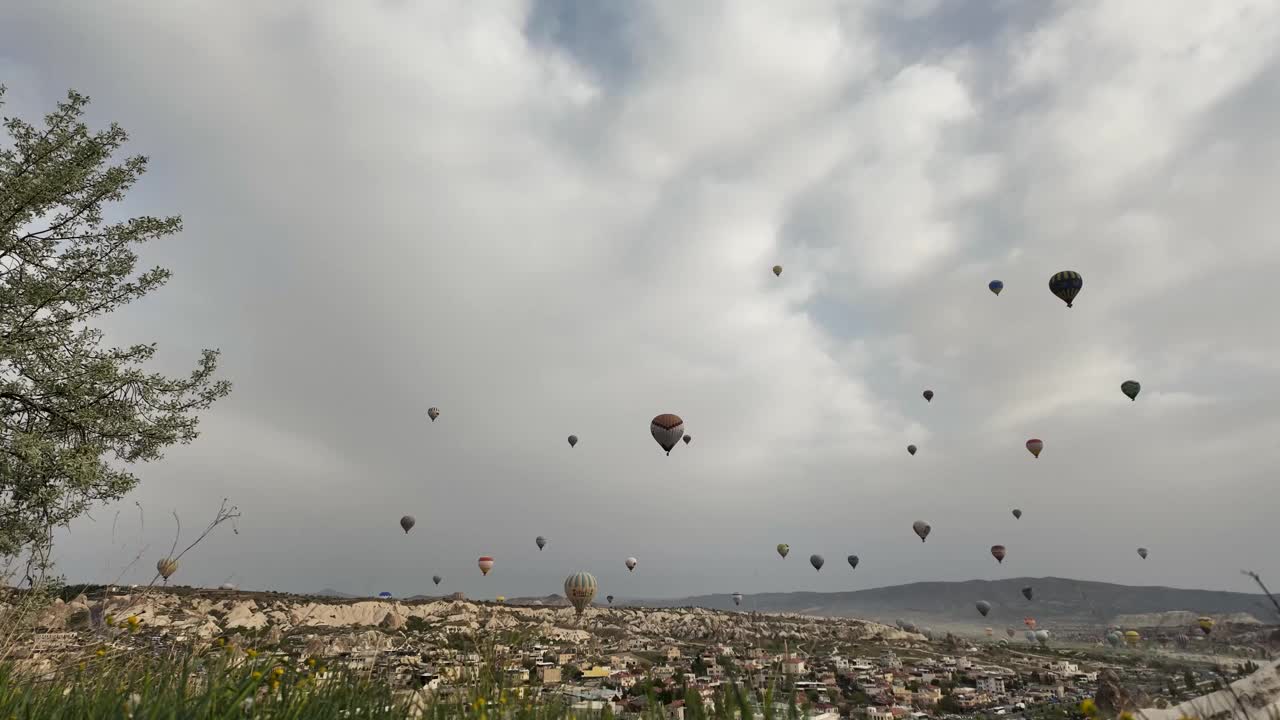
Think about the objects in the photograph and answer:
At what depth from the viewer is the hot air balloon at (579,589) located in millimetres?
72250

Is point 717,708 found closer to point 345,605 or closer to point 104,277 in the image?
point 104,277

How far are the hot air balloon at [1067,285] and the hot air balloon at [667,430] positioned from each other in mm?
36924

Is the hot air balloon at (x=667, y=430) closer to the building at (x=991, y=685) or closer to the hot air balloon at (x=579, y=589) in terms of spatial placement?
the hot air balloon at (x=579, y=589)

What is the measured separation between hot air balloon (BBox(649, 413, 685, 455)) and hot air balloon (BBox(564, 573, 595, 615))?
20089mm

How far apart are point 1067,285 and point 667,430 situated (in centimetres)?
3918

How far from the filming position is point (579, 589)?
72500 mm

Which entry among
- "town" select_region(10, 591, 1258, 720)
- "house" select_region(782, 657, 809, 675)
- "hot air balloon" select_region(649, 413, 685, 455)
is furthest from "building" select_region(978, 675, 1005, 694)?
"house" select_region(782, 657, 809, 675)

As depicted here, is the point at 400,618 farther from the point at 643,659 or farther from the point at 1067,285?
the point at 1067,285

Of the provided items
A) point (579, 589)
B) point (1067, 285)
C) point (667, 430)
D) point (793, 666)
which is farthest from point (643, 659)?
point (1067, 285)

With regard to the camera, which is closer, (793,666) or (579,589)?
(793,666)

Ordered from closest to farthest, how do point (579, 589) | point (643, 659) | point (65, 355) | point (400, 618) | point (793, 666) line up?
point (793, 666), point (65, 355), point (643, 659), point (400, 618), point (579, 589)

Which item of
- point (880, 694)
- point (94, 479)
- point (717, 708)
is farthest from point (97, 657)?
point (880, 694)

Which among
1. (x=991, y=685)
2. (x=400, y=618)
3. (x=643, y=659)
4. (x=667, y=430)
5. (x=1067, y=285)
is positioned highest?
(x=1067, y=285)

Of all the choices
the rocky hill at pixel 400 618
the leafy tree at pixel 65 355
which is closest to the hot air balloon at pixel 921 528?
the rocky hill at pixel 400 618
